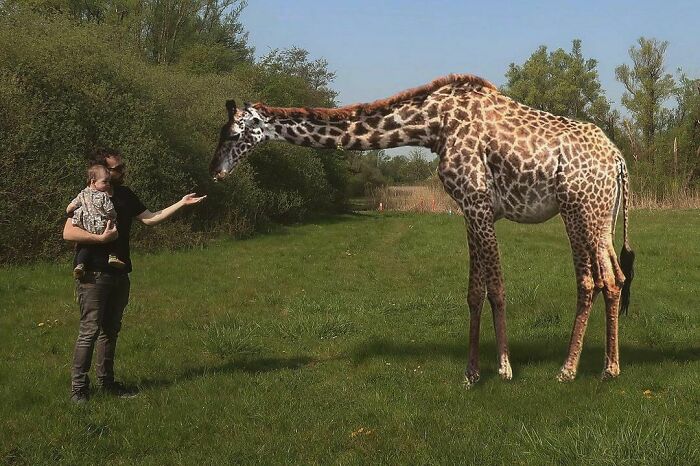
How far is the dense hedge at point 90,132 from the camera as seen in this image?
47.5ft

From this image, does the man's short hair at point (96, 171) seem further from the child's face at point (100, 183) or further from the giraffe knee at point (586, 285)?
the giraffe knee at point (586, 285)

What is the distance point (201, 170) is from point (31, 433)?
16.5 meters

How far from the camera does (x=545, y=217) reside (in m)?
6.22

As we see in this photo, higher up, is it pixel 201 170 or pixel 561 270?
pixel 201 170

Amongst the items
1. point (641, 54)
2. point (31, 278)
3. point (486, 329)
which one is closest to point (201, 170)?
point (31, 278)

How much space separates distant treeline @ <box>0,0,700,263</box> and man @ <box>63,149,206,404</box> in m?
9.93

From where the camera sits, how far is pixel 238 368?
6895 mm

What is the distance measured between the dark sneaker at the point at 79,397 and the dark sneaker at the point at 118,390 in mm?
298

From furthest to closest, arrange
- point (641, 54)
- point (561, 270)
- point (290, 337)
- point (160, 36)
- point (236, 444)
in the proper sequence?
point (641, 54) → point (160, 36) → point (561, 270) → point (290, 337) → point (236, 444)

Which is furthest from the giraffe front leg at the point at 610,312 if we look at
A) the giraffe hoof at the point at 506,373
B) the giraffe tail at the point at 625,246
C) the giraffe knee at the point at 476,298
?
the giraffe knee at the point at 476,298

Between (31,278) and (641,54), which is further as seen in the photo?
(641,54)

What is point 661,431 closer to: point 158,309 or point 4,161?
point 158,309

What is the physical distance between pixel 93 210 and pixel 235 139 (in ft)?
5.56

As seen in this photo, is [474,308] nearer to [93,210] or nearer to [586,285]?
[586,285]
